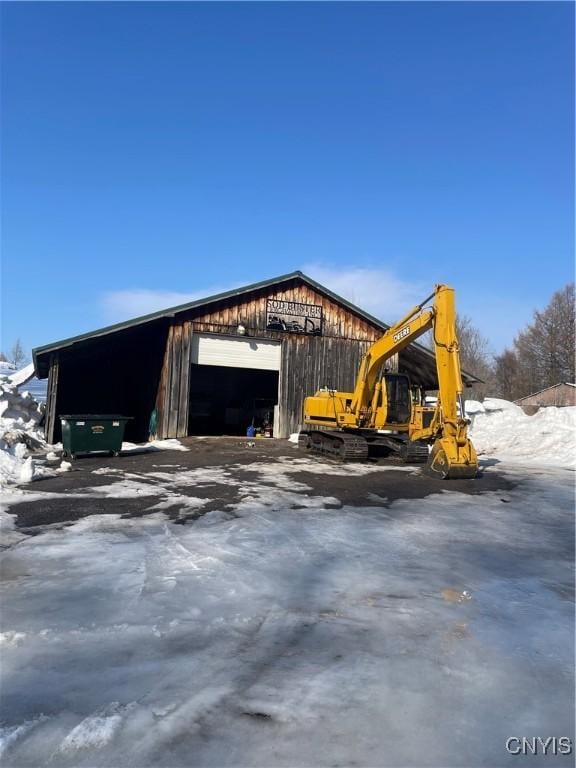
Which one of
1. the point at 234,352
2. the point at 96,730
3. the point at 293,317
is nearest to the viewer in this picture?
the point at 96,730

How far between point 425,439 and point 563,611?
10764mm

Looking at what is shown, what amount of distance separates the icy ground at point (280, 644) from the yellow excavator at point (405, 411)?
4.82m

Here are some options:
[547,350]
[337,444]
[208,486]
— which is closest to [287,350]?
[337,444]

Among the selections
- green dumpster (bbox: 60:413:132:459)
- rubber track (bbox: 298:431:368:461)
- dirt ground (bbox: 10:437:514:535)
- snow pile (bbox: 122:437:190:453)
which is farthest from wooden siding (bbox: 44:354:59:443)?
rubber track (bbox: 298:431:368:461)

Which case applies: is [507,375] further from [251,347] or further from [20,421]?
[20,421]

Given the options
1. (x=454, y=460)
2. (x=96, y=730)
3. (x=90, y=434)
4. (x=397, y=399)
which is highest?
(x=397, y=399)

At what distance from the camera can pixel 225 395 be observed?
31.4 metres

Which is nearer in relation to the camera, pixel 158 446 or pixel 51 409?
pixel 158 446

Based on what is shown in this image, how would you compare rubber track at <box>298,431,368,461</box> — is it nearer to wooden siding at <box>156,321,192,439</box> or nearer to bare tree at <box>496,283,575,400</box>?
wooden siding at <box>156,321,192,439</box>

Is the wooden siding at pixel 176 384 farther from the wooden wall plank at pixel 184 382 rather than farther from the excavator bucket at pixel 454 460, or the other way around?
the excavator bucket at pixel 454 460

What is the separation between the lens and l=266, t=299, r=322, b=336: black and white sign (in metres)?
22.0

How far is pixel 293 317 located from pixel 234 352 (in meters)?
2.95

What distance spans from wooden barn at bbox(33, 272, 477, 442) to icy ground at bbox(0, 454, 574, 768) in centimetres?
Result: 1324

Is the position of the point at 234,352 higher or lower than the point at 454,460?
higher
